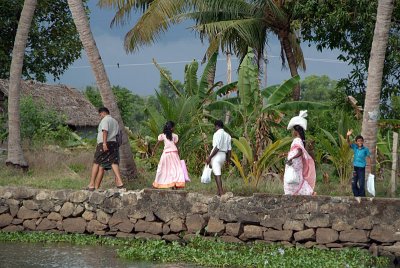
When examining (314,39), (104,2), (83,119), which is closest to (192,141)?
(314,39)

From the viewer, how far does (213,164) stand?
1573 centimetres

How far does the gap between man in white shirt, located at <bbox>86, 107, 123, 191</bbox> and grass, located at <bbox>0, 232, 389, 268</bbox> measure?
4.79 feet

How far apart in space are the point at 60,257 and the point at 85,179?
14.9 ft

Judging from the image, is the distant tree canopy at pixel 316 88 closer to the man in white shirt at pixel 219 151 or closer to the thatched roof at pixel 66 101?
the thatched roof at pixel 66 101

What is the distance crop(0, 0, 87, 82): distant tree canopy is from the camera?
28.8m

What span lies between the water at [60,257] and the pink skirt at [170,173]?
2.04 m

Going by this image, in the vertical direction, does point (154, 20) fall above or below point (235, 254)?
above

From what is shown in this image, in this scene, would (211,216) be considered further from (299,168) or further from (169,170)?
(299,168)

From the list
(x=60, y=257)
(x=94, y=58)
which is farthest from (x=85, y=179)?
(x=60, y=257)

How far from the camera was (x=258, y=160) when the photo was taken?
1700cm

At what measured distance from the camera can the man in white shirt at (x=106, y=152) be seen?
53.4 ft

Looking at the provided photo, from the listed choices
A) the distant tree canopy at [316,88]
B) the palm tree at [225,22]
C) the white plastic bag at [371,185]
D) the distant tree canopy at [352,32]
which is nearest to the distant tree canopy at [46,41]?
the palm tree at [225,22]

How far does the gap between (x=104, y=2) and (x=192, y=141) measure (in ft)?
30.5

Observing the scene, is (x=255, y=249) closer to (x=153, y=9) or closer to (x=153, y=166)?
(x=153, y=166)
